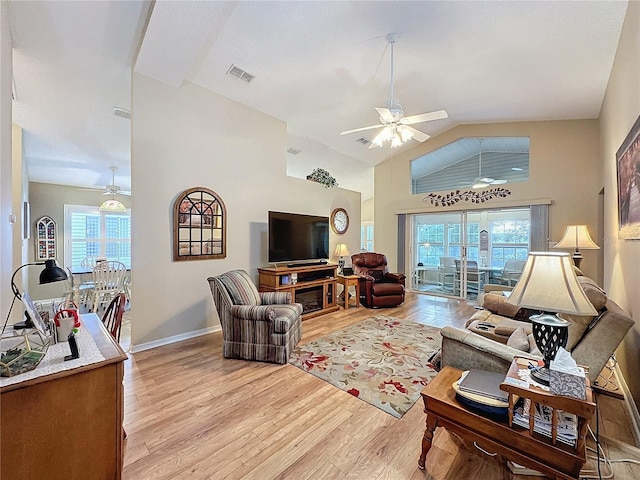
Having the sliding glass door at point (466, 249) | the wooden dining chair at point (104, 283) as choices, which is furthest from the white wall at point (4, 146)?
the sliding glass door at point (466, 249)

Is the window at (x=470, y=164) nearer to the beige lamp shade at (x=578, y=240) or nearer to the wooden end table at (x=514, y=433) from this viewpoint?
the beige lamp shade at (x=578, y=240)

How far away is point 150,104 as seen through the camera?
3.35 meters

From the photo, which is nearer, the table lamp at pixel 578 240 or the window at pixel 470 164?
the table lamp at pixel 578 240

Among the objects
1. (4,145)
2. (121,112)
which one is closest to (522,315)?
(4,145)

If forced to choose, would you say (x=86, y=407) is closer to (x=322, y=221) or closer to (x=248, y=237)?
(x=248, y=237)

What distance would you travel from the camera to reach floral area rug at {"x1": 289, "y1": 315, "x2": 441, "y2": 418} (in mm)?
2385

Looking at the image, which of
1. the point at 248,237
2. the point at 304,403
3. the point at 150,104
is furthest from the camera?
the point at 248,237

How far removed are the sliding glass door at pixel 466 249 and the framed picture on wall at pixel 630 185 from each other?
292 centimetres

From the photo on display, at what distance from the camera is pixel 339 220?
6172mm

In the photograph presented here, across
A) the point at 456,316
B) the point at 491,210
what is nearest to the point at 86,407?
the point at 456,316

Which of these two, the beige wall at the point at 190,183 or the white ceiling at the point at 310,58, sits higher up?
the white ceiling at the point at 310,58

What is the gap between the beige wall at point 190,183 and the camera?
10.8 ft

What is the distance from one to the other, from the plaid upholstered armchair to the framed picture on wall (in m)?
3.05

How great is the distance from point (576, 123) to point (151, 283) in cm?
708
